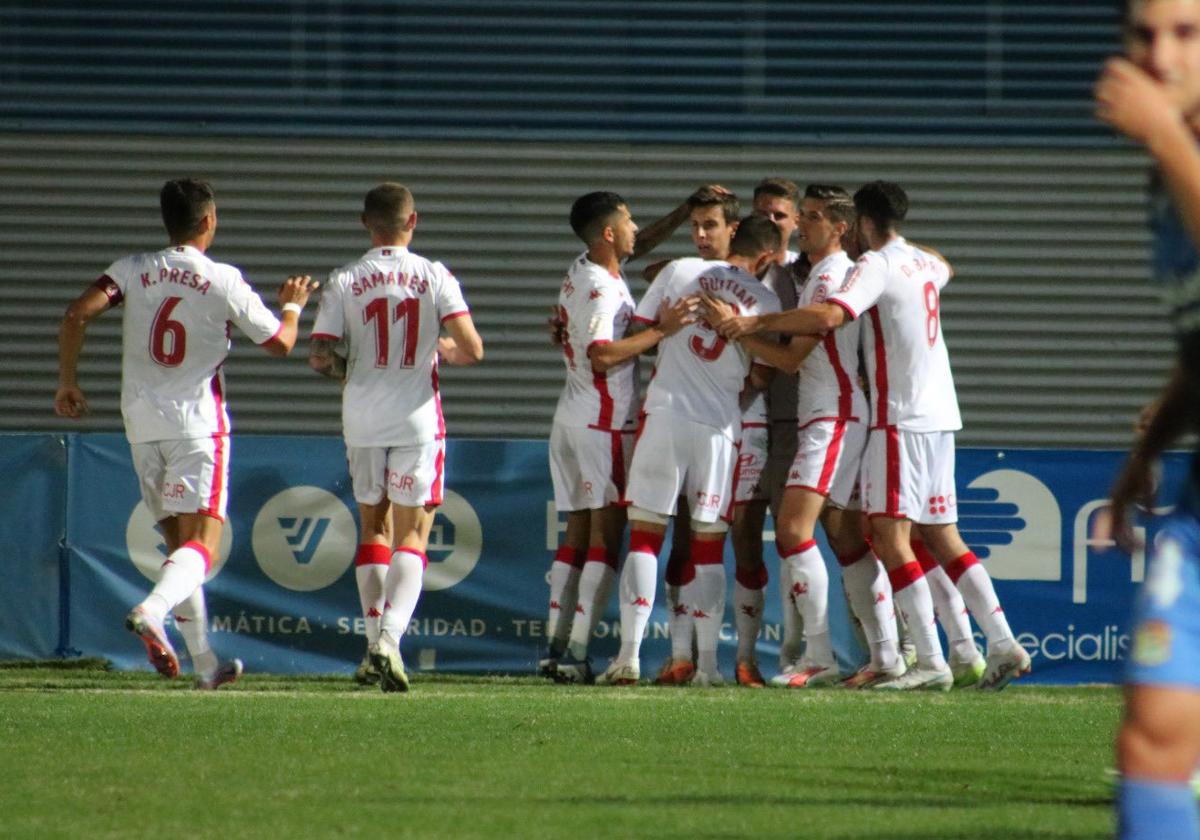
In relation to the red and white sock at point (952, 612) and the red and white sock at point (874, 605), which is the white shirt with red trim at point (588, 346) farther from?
the red and white sock at point (952, 612)

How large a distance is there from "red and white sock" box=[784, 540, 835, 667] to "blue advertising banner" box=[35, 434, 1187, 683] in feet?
2.92

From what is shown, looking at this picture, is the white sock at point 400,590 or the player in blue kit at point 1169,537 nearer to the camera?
the player in blue kit at point 1169,537

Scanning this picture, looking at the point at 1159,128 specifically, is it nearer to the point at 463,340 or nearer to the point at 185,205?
the point at 463,340

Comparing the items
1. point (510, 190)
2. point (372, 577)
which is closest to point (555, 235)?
point (510, 190)

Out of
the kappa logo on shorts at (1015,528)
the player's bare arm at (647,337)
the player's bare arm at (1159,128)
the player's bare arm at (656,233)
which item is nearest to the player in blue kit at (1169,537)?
the player's bare arm at (1159,128)

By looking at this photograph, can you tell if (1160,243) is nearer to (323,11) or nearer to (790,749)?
(790,749)

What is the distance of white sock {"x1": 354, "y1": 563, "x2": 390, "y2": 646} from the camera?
873cm

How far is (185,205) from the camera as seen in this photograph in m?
8.56

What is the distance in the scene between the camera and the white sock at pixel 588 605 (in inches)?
365

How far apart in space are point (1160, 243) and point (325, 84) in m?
12.1

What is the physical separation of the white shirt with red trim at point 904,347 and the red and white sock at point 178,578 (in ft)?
10.5

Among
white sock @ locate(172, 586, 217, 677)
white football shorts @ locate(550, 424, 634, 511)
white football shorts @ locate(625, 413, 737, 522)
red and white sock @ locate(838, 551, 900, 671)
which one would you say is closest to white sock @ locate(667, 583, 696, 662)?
white football shorts @ locate(625, 413, 737, 522)

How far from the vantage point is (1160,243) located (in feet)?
10.9

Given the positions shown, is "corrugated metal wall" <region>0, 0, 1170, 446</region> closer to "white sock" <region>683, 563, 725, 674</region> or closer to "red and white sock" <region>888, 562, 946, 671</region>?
"white sock" <region>683, 563, 725, 674</region>
